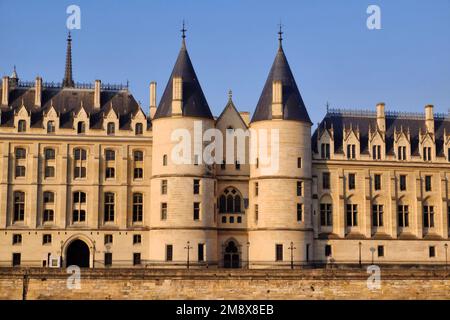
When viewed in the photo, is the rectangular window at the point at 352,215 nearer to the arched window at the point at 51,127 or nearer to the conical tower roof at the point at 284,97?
the conical tower roof at the point at 284,97

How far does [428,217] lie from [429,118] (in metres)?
10.2

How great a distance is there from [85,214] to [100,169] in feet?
14.2

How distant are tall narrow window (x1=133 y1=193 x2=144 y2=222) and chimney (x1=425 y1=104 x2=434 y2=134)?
1163 inches

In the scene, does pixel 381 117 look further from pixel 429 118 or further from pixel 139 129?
pixel 139 129

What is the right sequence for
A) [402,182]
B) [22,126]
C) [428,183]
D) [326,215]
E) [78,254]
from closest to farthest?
[22,126], [78,254], [326,215], [402,182], [428,183]

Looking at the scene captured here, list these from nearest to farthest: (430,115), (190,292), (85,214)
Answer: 1. (190,292)
2. (85,214)
3. (430,115)

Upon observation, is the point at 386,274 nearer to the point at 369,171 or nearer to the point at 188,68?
the point at 369,171

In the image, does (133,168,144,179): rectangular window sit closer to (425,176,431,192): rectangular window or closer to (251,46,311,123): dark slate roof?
(251,46,311,123): dark slate roof

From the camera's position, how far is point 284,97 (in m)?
83.4

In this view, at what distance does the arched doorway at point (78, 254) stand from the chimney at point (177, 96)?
48.8ft

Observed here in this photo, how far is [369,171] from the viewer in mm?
87312

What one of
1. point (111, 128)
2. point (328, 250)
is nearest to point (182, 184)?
point (111, 128)

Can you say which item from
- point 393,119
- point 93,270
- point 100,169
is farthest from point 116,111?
point 393,119
